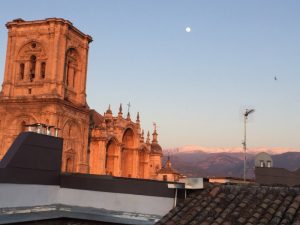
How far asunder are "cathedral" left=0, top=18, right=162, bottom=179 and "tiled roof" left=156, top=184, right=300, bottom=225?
111 feet

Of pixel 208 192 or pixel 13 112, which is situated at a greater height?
pixel 13 112

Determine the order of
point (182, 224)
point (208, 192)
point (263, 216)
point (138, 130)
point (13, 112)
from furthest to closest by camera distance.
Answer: point (138, 130), point (13, 112), point (208, 192), point (182, 224), point (263, 216)

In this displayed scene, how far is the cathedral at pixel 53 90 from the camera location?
45094mm

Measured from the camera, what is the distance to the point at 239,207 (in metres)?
9.88

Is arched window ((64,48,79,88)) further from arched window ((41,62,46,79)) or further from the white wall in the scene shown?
the white wall

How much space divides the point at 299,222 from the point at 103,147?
44.7 meters

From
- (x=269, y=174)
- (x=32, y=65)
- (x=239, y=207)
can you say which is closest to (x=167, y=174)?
(x=32, y=65)

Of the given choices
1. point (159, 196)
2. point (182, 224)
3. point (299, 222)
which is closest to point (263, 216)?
point (299, 222)

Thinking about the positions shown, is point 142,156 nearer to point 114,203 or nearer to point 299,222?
point 114,203

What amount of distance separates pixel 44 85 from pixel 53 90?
1.62 meters

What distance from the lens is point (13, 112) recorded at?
151 ft

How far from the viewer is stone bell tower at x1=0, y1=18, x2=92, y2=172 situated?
45.0m

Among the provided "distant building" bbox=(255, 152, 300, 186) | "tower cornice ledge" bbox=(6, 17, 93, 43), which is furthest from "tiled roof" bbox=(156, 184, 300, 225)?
"tower cornice ledge" bbox=(6, 17, 93, 43)

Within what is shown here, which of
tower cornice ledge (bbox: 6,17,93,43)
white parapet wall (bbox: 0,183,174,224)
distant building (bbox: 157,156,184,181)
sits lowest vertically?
white parapet wall (bbox: 0,183,174,224)
